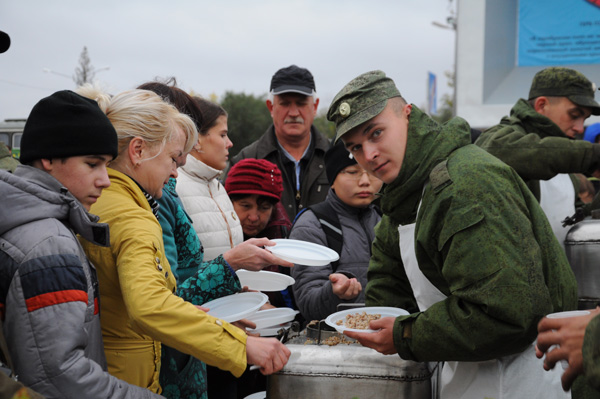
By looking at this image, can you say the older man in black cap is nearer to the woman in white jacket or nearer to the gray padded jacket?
the woman in white jacket

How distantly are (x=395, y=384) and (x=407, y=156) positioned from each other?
2.88 ft

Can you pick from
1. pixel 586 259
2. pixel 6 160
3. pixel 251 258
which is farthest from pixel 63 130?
pixel 586 259

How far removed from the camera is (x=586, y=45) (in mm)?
9305

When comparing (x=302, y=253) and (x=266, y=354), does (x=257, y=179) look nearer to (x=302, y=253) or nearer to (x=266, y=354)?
(x=302, y=253)

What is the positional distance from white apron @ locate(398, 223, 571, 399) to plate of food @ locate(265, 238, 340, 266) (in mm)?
451

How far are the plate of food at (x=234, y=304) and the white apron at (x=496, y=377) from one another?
0.72 m

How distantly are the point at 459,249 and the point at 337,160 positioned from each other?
1.90 metres

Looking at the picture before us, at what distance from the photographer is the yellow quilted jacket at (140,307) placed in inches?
82.2

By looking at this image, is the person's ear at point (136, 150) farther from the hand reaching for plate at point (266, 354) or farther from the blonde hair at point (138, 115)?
the hand reaching for plate at point (266, 354)

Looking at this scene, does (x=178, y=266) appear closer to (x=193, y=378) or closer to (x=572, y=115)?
(x=193, y=378)

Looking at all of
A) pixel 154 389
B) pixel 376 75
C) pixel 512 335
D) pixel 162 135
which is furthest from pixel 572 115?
pixel 154 389

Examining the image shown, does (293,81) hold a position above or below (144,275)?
above

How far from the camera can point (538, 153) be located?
Result: 3.79 meters

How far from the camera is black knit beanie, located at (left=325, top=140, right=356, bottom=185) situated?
3867 mm
